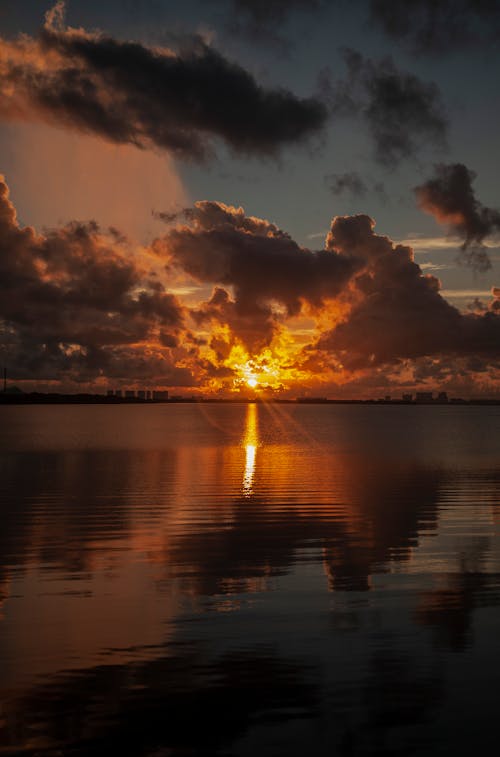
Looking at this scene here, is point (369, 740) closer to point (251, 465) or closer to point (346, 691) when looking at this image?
point (346, 691)

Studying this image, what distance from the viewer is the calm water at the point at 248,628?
10.3m

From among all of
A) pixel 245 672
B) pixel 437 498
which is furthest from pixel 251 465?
pixel 245 672

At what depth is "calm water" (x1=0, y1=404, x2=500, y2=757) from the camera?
1026cm

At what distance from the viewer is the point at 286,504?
116ft

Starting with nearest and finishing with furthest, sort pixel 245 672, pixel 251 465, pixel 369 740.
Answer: pixel 369 740 < pixel 245 672 < pixel 251 465

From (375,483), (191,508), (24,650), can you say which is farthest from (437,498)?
(24,650)

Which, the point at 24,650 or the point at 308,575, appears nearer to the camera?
the point at 24,650

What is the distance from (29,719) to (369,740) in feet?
16.1

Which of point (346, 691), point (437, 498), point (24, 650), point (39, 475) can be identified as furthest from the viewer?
point (39, 475)

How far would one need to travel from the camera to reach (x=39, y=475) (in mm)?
49312

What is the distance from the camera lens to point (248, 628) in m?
14.9

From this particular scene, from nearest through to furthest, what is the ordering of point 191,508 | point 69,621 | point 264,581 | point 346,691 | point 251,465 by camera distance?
point 346,691 → point 69,621 → point 264,581 → point 191,508 → point 251,465

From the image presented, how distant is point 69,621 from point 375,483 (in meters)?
32.3

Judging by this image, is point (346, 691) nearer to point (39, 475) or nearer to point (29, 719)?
point (29, 719)
